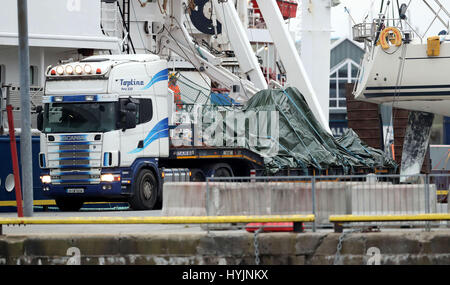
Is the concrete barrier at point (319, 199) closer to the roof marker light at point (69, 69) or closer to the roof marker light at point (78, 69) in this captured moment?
the roof marker light at point (78, 69)

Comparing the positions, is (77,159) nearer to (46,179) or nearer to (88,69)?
(46,179)

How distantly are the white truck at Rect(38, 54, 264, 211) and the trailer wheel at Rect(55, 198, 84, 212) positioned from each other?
Result: 0.12 ft

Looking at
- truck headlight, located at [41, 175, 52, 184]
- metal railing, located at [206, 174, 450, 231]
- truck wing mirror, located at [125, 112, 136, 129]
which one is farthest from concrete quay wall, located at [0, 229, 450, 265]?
truck headlight, located at [41, 175, 52, 184]

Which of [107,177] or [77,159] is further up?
[77,159]

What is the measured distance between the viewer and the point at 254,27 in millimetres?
54125

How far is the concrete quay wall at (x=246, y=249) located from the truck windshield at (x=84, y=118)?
28.7 feet

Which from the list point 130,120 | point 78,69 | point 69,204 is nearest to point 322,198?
point 130,120

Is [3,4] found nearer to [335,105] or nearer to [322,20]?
[322,20]

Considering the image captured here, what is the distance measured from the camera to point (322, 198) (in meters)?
16.8

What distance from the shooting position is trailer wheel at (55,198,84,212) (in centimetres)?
2520

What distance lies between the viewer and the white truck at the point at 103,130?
2398 cm

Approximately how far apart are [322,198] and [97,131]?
8.66m

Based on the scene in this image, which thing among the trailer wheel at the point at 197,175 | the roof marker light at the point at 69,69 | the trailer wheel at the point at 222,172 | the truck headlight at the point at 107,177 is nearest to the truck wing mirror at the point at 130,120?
the truck headlight at the point at 107,177

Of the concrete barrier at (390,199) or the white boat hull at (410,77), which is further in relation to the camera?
the white boat hull at (410,77)
